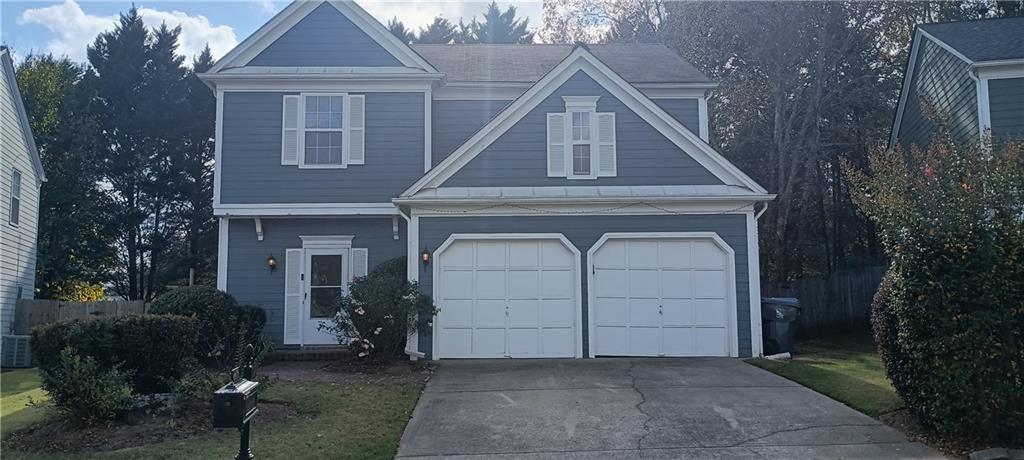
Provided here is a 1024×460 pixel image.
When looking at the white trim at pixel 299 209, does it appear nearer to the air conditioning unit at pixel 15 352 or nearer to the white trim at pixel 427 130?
the white trim at pixel 427 130

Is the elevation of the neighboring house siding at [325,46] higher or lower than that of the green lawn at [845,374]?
higher

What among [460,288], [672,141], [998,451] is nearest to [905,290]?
[998,451]

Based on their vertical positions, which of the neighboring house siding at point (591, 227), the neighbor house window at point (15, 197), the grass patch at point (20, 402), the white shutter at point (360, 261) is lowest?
the grass patch at point (20, 402)

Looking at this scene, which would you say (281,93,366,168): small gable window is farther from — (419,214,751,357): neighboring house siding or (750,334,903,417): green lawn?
(750,334,903,417): green lawn

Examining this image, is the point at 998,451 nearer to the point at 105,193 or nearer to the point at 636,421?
the point at 636,421

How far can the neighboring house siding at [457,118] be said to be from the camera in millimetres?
15844

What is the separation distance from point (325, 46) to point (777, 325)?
11052 mm

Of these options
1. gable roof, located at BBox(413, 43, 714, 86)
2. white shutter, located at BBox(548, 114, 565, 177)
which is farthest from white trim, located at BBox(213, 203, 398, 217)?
gable roof, located at BBox(413, 43, 714, 86)

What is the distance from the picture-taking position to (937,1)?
927 inches

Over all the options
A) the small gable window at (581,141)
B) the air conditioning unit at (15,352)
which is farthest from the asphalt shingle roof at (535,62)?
the air conditioning unit at (15,352)

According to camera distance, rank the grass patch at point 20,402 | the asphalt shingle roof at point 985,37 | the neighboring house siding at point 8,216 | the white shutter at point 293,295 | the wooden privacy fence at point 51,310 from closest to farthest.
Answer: the grass patch at point 20,402
the asphalt shingle roof at point 985,37
the white shutter at point 293,295
the neighboring house siding at point 8,216
the wooden privacy fence at point 51,310

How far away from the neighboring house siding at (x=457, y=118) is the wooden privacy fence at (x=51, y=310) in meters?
8.55

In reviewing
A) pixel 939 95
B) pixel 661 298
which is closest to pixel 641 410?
pixel 661 298

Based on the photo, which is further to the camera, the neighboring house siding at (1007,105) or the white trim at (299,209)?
the white trim at (299,209)
